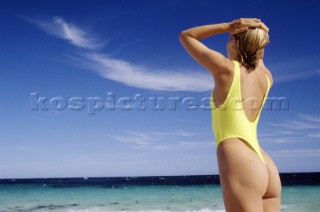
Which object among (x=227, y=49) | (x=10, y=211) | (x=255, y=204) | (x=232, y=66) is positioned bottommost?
(x=10, y=211)

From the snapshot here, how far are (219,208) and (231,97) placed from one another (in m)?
18.7

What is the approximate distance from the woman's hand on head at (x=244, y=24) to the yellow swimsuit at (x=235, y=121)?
0.17m

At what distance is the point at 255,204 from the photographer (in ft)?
6.00

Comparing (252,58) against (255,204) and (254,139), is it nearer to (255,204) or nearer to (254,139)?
(254,139)

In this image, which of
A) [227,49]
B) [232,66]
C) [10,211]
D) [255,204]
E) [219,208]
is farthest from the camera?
[10,211]

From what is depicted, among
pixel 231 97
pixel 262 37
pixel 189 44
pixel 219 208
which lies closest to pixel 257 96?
pixel 231 97

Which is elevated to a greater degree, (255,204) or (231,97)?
(231,97)

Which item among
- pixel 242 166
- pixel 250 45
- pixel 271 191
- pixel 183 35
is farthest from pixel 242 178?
pixel 183 35

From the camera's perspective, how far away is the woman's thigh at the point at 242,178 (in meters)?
1.82

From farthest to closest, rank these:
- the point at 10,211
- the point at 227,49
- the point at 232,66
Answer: the point at 10,211 → the point at 227,49 → the point at 232,66

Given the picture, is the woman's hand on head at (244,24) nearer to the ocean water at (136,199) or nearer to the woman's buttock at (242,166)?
the woman's buttock at (242,166)

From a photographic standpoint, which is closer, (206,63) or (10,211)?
(206,63)

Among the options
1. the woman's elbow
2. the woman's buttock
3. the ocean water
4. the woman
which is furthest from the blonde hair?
the ocean water

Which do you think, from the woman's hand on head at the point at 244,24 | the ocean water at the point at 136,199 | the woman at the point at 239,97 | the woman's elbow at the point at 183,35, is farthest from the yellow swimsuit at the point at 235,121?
the ocean water at the point at 136,199
